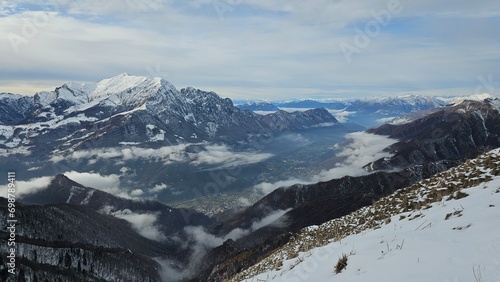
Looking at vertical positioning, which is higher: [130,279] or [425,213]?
[425,213]

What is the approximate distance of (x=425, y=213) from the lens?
1580cm

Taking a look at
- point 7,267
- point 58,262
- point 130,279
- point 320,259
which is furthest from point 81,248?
point 320,259

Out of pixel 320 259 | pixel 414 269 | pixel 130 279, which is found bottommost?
pixel 130 279

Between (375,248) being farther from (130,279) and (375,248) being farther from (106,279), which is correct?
(130,279)

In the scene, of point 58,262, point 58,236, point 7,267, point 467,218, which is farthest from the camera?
point 58,236

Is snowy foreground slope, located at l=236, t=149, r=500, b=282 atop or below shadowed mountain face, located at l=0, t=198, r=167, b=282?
atop

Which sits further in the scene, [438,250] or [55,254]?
[55,254]

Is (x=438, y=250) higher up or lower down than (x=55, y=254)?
higher up

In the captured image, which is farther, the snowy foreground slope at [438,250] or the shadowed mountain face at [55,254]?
the shadowed mountain face at [55,254]

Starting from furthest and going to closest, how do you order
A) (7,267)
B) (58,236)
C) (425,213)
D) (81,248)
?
1. (58,236)
2. (81,248)
3. (7,267)
4. (425,213)

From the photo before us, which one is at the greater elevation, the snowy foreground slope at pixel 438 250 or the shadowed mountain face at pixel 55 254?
the snowy foreground slope at pixel 438 250

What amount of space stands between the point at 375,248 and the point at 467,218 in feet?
10.4

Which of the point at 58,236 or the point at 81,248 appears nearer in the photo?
the point at 81,248

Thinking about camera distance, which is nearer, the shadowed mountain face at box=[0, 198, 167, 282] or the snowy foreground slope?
the snowy foreground slope
